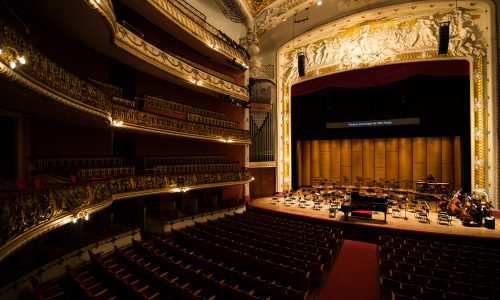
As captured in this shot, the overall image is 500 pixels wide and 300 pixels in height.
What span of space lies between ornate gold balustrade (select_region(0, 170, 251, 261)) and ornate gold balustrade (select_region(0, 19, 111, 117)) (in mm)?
1617

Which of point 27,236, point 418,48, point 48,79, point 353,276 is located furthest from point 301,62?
point 27,236

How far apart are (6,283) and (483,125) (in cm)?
1682

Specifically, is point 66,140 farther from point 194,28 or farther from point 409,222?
point 409,222

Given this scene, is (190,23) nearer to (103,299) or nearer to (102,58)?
(102,58)

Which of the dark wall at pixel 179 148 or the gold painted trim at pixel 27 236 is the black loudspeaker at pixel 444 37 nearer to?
the dark wall at pixel 179 148

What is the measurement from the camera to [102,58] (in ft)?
30.2

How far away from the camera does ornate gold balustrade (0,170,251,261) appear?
328cm

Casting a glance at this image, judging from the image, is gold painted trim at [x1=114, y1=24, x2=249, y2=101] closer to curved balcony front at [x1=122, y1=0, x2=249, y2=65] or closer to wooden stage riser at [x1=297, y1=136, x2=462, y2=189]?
curved balcony front at [x1=122, y1=0, x2=249, y2=65]

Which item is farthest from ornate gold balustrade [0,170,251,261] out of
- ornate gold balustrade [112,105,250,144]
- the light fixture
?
ornate gold balustrade [112,105,250,144]

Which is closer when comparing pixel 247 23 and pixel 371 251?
pixel 371 251

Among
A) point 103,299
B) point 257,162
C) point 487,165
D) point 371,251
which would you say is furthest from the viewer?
point 257,162

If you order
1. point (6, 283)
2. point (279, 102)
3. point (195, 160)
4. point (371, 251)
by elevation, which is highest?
point (279, 102)

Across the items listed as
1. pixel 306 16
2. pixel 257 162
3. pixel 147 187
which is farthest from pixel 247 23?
pixel 147 187

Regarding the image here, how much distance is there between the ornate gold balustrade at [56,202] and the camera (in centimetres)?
328
